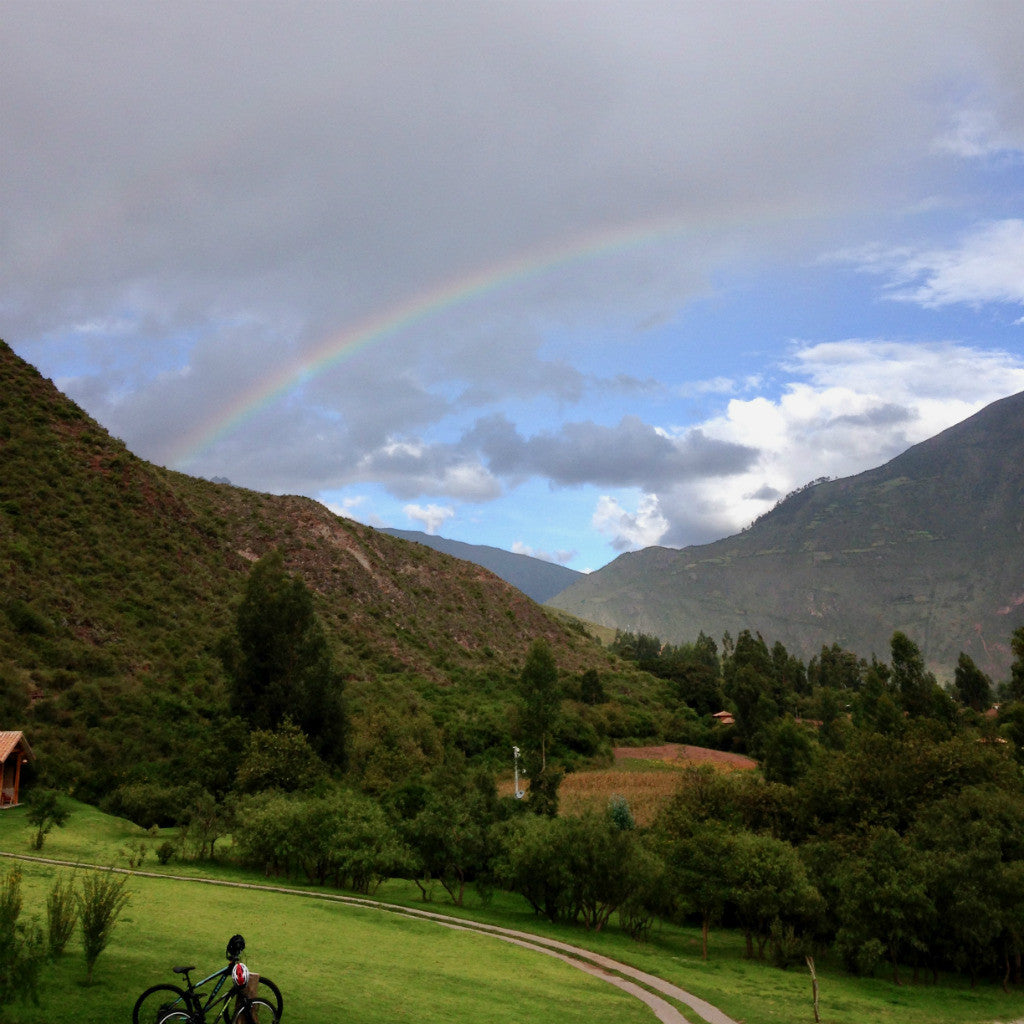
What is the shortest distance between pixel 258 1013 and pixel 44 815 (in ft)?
65.8

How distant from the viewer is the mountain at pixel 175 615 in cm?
4566

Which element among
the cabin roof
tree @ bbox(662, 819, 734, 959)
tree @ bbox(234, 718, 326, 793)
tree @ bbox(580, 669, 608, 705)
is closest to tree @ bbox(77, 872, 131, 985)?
tree @ bbox(662, 819, 734, 959)

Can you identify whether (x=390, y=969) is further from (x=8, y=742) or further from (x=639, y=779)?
(x=639, y=779)

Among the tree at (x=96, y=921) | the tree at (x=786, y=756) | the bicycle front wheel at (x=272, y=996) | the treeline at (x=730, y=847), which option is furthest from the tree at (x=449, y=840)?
the tree at (x=786, y=756)

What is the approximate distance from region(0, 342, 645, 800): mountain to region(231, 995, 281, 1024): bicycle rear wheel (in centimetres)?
3060

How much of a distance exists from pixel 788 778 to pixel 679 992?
3455 cm

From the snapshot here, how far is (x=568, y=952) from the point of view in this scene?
26.1 meters

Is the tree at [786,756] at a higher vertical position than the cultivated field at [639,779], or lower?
higher

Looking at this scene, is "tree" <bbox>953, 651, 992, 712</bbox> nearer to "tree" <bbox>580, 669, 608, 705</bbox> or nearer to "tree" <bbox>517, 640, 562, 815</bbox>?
"tree" <bbox>580, 669, 608, 705</bbox>

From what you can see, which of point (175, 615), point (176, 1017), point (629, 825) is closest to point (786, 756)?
point (629, 825)

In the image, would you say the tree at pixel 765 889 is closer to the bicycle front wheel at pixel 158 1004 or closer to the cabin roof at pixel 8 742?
the bicycle front wheel at pixel 158 1004

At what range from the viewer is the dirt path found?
20.6 metres

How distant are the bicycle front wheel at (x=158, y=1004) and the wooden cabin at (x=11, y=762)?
25.8 m

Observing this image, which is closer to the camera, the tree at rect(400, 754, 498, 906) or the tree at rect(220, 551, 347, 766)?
the tree at rect(400, 754, 498, 906)
